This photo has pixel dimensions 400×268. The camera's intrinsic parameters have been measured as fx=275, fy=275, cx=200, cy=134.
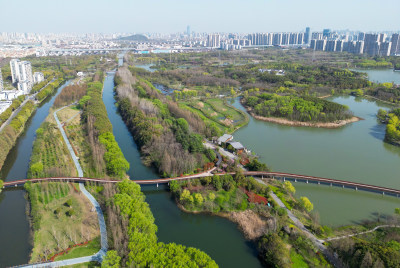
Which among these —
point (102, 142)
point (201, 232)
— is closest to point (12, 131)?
point (102, 142)

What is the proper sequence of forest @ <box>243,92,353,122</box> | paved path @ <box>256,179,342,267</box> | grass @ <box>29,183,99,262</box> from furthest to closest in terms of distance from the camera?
1. forest @ <box>243,92,353,122</box>
2. grass @ <box>29,183,99,262</box>
3. paved path @ <box>256,179,342,267</box>

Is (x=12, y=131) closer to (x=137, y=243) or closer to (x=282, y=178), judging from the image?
(x=137, y=243)

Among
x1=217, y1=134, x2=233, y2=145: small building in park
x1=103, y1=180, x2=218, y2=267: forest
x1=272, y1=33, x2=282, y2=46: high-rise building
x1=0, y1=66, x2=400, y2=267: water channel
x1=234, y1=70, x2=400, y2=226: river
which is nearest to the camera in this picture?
x1=103, y1=180, x2=218, y2=267: forest

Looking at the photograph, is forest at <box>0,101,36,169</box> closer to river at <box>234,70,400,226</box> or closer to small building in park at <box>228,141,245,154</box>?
small building in park at <box>228,141,245,154</box>

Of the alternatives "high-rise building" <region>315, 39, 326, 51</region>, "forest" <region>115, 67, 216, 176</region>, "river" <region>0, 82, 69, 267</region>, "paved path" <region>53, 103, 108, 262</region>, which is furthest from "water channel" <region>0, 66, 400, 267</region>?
"high-rise building" <region>315, 39, 326, 51</region>

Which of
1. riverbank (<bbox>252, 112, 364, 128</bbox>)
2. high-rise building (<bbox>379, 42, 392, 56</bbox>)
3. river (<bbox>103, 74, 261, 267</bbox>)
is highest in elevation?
high-rise building (<bbox>379, 42, 392, 56</bbox>)

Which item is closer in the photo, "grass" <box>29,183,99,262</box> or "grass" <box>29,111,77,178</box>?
"grass" <box>29,183,99,262</box>

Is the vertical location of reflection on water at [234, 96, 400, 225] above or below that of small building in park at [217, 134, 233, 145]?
below
